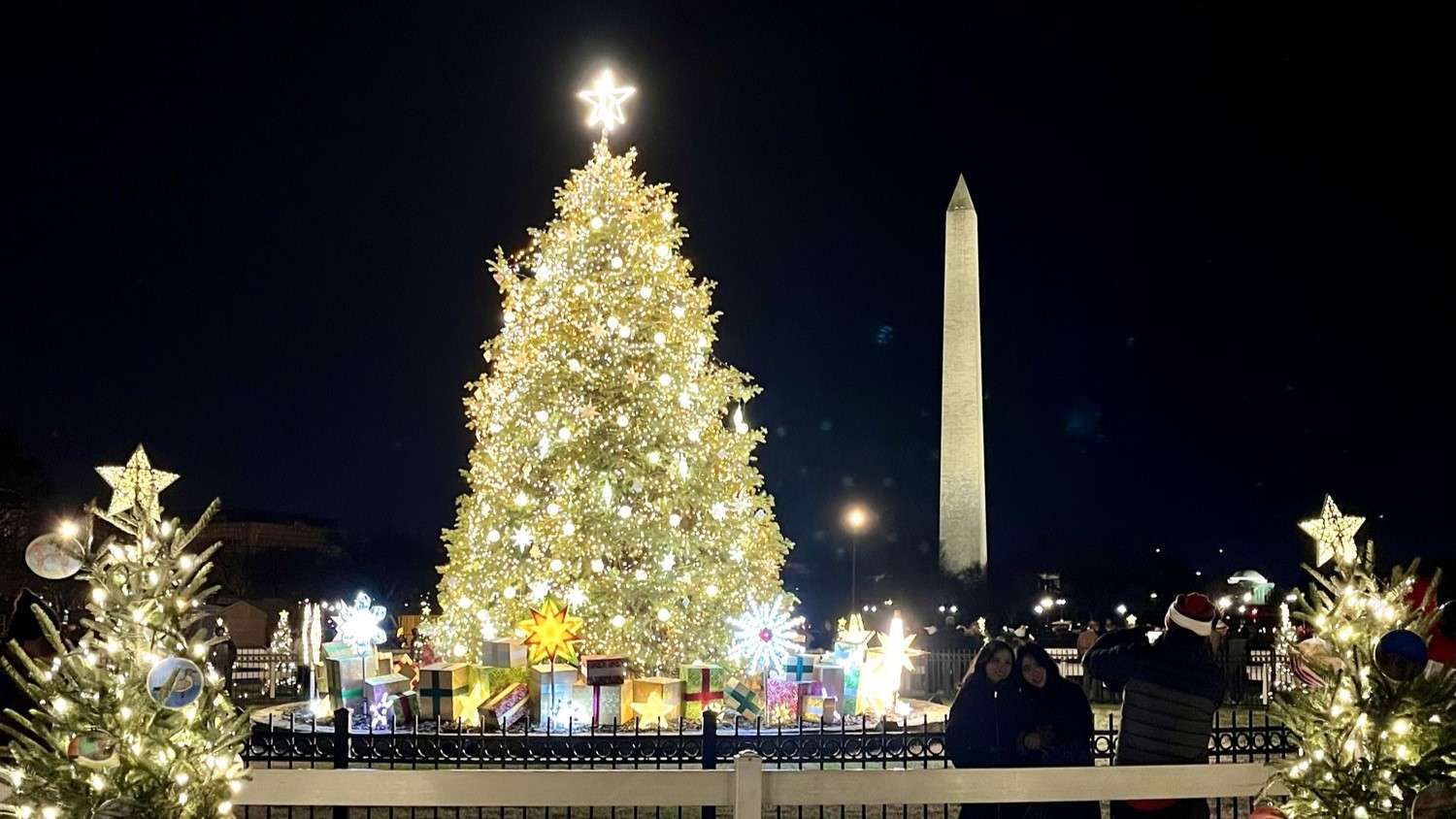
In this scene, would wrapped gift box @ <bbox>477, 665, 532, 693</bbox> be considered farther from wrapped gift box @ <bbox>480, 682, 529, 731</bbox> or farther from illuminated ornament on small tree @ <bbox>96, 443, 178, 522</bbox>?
illuminated ornament on small tree @ <bbox>96, 443, 178, 522</bbox>

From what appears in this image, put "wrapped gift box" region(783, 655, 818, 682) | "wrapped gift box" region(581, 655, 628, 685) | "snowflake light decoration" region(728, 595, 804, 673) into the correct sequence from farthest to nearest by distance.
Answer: "snowflake light decoration" region(728, 595, 804, 673) → "wrapped gift box" region(783, 655, 818, 682) → "wrapped gift box" region(581, 655, 628, 685)

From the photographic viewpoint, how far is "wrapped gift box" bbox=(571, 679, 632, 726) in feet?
45.3

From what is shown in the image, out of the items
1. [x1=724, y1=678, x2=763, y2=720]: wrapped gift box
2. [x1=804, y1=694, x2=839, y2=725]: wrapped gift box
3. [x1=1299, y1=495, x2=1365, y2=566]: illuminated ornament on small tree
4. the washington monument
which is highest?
the washington monument

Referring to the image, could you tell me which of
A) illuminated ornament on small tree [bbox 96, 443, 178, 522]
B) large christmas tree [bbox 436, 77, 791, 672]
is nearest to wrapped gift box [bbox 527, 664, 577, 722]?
large christmas tree [bbox 436, 77, 791, 672]

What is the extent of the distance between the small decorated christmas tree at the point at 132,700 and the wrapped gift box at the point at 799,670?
30.5 feet

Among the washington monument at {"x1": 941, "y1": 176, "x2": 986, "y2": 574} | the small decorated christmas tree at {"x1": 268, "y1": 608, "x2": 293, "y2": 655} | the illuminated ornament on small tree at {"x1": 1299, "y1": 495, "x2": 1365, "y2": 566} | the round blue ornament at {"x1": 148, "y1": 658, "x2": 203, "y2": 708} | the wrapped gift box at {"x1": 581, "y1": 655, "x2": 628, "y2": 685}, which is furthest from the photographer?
the washington monument at {"x1": 941, "y1": 176, "x2": 986, "y2": 574}

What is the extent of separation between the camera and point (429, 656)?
54.9ft

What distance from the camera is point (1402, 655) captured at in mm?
6914

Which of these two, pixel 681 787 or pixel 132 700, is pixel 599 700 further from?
pixel 132 700

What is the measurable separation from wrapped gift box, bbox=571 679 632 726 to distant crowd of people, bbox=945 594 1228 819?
695cm

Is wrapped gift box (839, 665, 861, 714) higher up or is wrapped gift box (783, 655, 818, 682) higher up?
wrapped gift box (783, 655, 818, 682)

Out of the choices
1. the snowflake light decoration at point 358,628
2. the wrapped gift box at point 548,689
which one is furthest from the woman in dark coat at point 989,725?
the snowflake light decoration at point 358,628

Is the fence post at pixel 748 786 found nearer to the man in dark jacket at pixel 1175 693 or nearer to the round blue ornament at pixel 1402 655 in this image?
the man in dark jacket at pixel 1175 693

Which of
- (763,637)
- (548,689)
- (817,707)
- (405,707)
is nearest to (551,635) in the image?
(548,689)
